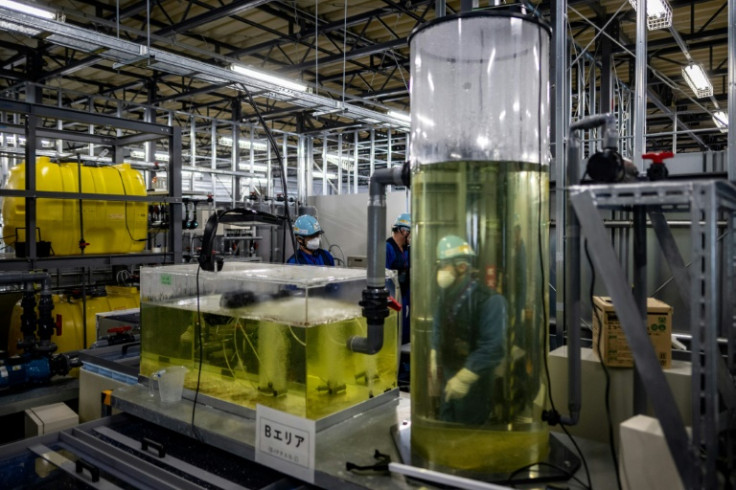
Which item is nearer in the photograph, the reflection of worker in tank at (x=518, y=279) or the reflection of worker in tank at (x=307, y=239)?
the reflection of worker in tank at (x=518, y=279)

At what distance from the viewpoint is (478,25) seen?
1219mm

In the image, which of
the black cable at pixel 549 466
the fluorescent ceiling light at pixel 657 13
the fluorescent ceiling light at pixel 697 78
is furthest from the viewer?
the fluorescent ceiling light at pixel 697 78

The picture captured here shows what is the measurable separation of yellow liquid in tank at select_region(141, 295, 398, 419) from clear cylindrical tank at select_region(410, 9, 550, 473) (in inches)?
12.7

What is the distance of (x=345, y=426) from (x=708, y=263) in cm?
101

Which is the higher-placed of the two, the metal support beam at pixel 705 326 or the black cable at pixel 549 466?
the metal support beam at pixel 705 326

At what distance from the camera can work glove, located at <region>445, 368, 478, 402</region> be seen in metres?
1.22

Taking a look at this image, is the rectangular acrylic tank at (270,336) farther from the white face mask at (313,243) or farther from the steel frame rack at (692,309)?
the white face mask at (313,243)

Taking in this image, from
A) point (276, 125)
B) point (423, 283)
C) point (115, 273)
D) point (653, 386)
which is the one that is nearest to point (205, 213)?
point (115, 273)

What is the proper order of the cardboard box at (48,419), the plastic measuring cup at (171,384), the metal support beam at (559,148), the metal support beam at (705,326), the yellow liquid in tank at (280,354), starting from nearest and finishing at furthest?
the metal support beam at (705,326)
the yellow liquid in tank at (280,354)
the plastic measuring cup at (171,384)
the cardboard box at (48,419)
the metal support beam at (559,148)

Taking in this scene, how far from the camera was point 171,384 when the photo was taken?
5.62 ft

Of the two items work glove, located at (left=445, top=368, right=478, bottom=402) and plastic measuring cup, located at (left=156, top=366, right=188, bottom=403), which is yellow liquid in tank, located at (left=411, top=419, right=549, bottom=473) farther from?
plastic measuring cup, located at (left=156, top=366, right=188, bottom=403)

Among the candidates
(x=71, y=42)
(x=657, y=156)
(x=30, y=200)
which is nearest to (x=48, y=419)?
(x=30, y=200)

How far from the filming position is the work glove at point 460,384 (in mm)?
1220

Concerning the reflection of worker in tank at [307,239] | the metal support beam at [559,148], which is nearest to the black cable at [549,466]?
the metal support beam at [559,148]
